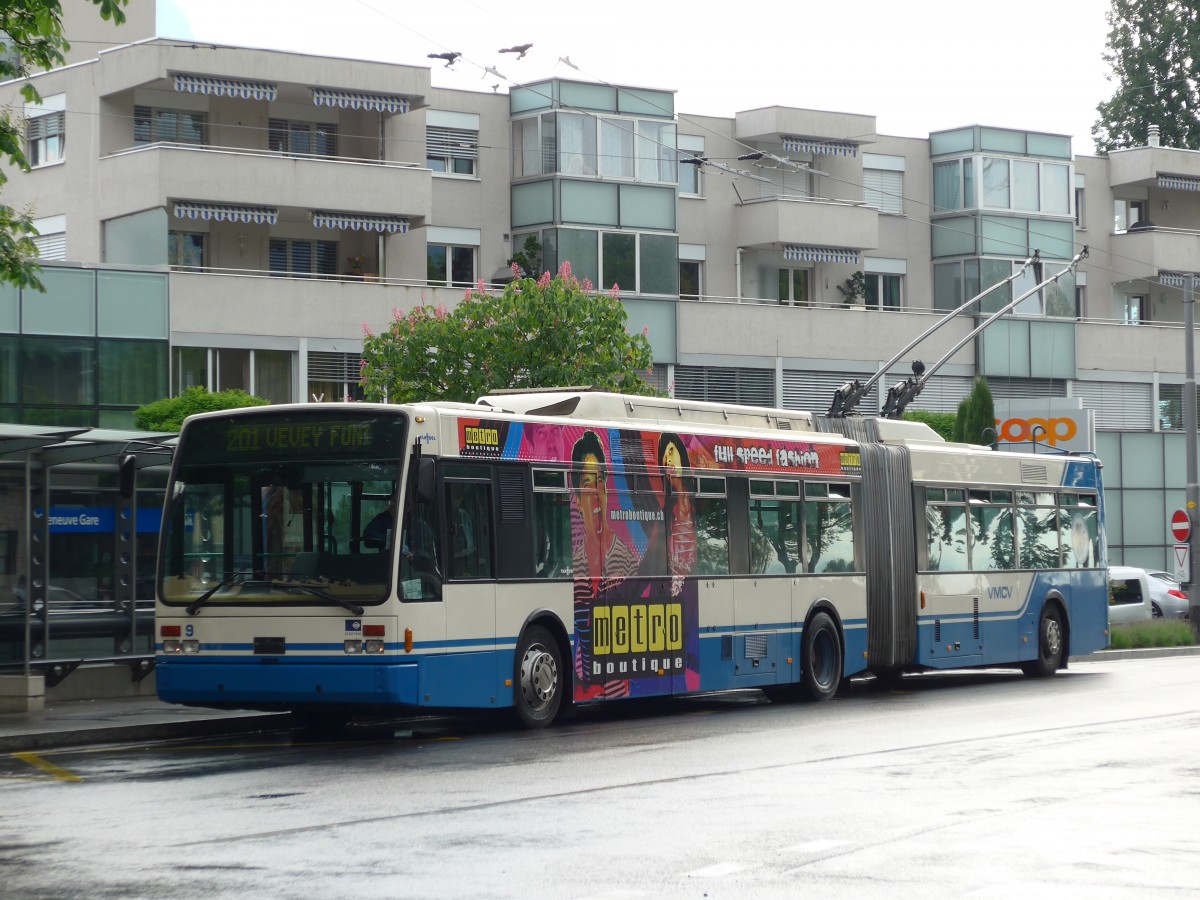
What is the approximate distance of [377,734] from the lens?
1803 cm

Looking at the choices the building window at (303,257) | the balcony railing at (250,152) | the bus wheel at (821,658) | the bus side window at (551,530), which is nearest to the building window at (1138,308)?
the balcony railing at (250,152)

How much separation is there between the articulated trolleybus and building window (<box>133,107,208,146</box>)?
22.2 meters

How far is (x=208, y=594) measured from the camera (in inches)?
657

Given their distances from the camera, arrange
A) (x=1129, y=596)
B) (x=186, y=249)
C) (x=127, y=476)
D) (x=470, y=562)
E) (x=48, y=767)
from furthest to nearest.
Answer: (x=1129, y=596)
(x=186, y=249)
(x=127, y=476)
(x=470, y=562)
(x=48, y=767)

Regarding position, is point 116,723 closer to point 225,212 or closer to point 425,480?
point 425,480

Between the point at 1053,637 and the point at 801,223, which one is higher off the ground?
the point at 801,223

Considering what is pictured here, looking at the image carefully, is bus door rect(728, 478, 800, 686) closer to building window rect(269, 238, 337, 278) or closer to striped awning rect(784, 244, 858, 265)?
building window rect(269, 238, 337, 278)

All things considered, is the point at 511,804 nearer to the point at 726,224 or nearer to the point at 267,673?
the point at 267,673

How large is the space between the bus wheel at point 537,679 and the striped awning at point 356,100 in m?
26.2

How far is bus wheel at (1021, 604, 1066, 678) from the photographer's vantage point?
26.5 m

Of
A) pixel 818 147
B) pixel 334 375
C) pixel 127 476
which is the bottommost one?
pixel 127 476

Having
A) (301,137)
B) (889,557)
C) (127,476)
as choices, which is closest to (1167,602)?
(301,137)

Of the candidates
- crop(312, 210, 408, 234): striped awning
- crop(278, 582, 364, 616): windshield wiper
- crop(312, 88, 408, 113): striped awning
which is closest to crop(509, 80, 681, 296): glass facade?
crop(312, 210, 408, 234): striped awning

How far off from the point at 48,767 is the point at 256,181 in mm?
27357
